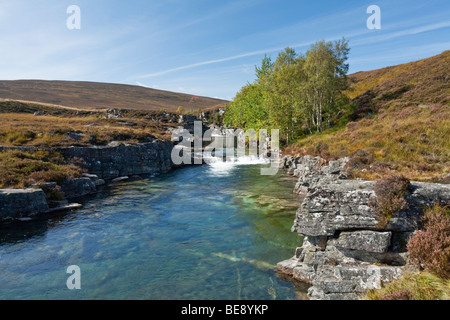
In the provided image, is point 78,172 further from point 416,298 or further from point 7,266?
point 416,298

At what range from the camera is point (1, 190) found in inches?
755

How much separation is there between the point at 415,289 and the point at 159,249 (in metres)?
11.9

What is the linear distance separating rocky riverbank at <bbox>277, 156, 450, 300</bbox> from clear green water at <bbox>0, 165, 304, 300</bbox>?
1.39 m

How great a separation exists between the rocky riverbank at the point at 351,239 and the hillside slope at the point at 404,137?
20.7 ft

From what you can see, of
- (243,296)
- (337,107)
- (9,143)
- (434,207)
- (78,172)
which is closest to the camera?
(434,207)

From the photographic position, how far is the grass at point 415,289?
6367 millimetres

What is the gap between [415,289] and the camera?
6695 millimetres

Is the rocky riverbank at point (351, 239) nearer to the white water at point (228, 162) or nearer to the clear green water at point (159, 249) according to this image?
the clear green water at point (159, 249)

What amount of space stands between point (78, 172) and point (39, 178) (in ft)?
17.3

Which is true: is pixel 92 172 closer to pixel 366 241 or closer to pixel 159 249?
pixel 159 249

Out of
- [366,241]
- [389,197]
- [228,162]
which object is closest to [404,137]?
[389,197]

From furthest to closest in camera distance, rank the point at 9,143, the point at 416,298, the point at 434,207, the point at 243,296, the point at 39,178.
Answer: the point at 9,143 < the point at 39,178 < the point at 243,296 < the point at 434,207 < the point at 416,298

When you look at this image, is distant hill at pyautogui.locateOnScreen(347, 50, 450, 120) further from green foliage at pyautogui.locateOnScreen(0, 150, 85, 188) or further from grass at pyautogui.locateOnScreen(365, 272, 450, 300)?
green foliage at pyautogui.locateOnScreen(0, 150, 85, 188)
